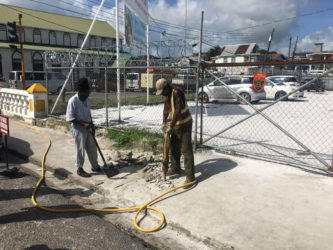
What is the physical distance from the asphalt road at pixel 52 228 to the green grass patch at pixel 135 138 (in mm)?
2510

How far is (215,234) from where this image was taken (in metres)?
3.06

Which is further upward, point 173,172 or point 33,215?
point 173,172

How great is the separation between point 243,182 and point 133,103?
11996mm

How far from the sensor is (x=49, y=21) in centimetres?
3462

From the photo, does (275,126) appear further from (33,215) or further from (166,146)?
(33,215)

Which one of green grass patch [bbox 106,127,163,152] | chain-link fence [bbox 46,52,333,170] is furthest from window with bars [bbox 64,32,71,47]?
green grass patch [bbox 106,127,163,152]

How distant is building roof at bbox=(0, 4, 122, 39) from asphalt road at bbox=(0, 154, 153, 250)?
108ft

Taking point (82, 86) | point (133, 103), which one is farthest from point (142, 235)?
point (133, 103)

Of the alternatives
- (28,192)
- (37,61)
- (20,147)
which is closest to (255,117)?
(20,147)

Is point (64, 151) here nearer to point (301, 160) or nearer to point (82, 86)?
point (82, 86)

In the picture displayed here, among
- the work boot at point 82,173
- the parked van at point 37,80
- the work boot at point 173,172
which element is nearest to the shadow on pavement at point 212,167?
the work boot at point 173,172

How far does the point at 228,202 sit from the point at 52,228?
235cm

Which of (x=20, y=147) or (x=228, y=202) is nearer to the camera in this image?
(x=228, y=202)

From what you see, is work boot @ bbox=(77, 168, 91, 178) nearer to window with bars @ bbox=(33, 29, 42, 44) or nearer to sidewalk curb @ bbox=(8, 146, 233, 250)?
sidewalk curb @ bbox=(8, 146, 233, 250)
